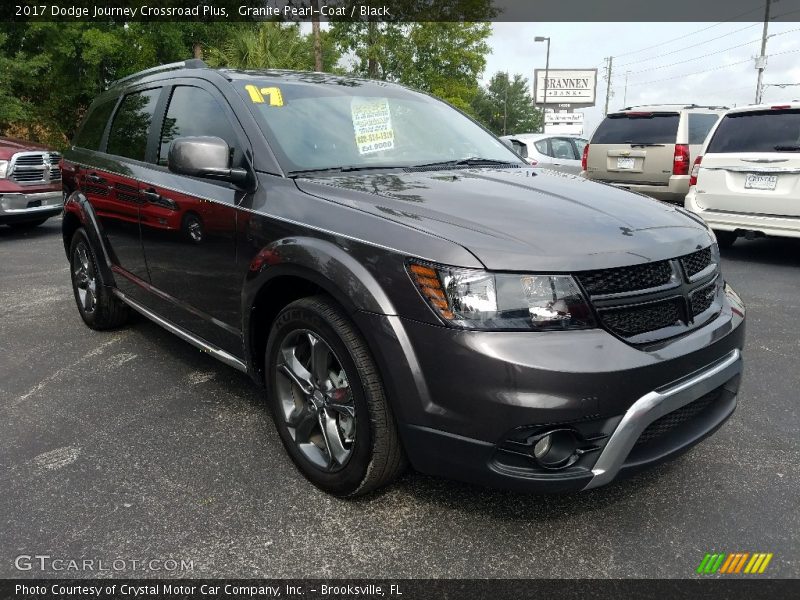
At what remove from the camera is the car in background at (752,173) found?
6711mm

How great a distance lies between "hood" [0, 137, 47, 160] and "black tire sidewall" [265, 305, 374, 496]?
826cm

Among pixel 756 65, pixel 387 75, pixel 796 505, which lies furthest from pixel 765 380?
pixel 756 65

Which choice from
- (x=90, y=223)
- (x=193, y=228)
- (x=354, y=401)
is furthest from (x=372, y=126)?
(x=90, y=223)

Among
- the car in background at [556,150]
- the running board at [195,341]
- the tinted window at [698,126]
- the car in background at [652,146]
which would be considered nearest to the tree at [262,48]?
the car in background at [556,150]

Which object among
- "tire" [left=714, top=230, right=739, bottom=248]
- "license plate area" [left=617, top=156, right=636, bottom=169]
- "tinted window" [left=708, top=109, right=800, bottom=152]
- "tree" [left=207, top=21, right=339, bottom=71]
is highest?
"tree" [left=207, top=21, right=339, bottom=71]

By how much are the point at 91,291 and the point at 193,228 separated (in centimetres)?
197

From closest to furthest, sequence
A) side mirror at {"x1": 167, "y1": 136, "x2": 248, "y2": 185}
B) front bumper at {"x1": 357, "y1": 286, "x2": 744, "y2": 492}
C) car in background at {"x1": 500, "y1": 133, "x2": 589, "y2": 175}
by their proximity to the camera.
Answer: front bumper at {"x1": 357, "y1": 286, "x2": 744, "y2": 492} → side mirror at {"x1": 167, "y1": 136, "x2": 248, "y2": 185} → car in background at {"x1": 500, "y1": 133, "x2": 589, "y2": 175}

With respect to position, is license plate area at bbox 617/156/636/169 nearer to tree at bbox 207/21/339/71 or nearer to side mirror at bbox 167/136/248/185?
side mirror at bbox 167/136/248/185

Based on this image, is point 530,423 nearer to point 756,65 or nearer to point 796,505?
point 796,505

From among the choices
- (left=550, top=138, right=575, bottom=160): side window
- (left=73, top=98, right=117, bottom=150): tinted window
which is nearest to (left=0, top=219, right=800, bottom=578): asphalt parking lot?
(left=73, top=98, right=117, bottom=150): tinted window

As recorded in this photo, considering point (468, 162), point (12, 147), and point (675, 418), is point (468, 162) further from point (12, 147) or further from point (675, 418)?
point (12, 147)

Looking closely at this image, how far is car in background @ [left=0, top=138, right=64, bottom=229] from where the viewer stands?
887cm

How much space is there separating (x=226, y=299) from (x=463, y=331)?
1417 millimetres

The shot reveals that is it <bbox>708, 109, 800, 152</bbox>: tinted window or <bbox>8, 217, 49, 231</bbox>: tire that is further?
<bbox>8, 217, 49, 231</bbox>: tire
